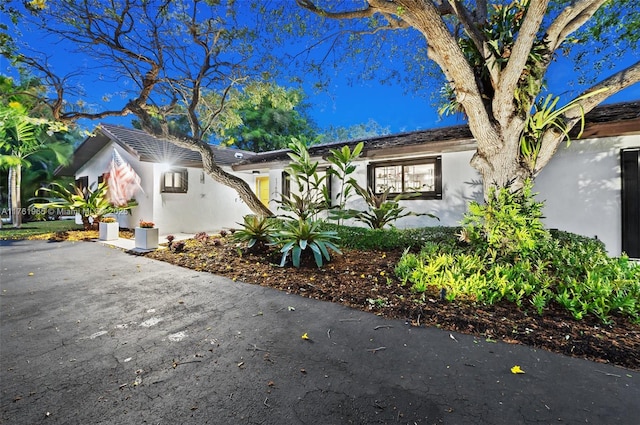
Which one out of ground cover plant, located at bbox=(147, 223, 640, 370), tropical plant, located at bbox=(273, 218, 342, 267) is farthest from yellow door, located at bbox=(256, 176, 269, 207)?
tropical plant, located at bbox=(273, 218, 342, 267)

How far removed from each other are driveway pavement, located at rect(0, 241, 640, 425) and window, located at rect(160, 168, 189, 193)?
7153 mm

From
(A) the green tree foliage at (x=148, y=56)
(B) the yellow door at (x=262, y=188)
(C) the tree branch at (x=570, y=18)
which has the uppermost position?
(A) the green tree foliage at (x=148, y=56)

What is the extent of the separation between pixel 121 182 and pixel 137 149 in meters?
1.77

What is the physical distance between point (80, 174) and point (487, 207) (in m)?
16.6

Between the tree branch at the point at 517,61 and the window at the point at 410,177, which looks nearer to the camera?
the tree branch at the point at 517,61

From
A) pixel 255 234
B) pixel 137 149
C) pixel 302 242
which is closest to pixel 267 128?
pixel 137 149

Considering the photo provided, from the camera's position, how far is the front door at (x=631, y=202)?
5.31 meters

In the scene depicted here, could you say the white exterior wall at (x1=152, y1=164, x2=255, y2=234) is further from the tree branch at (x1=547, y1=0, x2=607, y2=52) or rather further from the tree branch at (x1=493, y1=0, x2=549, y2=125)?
the tree branch at (x1=547, y1=0, x2=607, y2=52)

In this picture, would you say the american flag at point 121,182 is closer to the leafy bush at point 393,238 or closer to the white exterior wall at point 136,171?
the white exterior wall at point 136,171

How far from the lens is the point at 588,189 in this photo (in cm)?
566

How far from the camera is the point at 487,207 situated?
411 centimetres

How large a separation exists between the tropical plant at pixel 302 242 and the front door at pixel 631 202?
5.46 meters

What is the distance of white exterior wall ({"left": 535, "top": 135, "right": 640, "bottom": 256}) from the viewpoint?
5438mm

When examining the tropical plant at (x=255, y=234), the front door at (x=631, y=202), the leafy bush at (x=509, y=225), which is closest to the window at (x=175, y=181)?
the tropical plant at (x=255, y=234)
